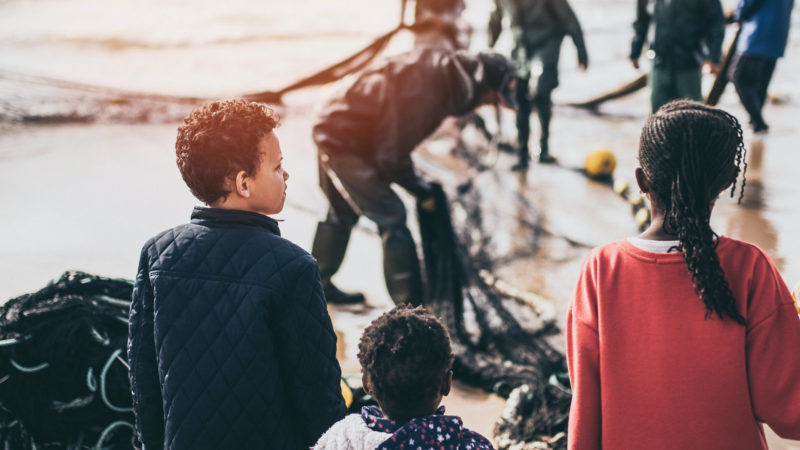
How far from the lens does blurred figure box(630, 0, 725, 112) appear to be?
5.47 m

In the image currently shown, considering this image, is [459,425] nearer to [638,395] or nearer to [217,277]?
[638,395]

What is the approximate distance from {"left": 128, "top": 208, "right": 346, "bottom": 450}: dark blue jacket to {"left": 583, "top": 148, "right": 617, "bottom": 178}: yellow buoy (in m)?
4.89

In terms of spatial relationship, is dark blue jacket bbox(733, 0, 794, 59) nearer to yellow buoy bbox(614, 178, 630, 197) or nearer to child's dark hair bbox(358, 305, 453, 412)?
yellow buoy bbox(614, 178, 630, 197)

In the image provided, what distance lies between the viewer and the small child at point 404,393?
1.37 meters

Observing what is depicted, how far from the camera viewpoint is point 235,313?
161 cm

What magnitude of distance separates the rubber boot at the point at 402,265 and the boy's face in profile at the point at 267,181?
6.35ft

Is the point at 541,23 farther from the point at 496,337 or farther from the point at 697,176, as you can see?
the point at 697,176

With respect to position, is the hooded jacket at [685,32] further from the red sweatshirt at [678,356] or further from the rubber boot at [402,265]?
the red sweatshirt at [678,356]

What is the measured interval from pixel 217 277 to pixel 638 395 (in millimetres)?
959

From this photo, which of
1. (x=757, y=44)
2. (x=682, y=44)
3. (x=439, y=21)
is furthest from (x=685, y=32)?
(x=439, y=21)

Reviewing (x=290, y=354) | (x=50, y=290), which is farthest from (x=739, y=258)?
(x=50, y=290)

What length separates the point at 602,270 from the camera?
1.60 metres

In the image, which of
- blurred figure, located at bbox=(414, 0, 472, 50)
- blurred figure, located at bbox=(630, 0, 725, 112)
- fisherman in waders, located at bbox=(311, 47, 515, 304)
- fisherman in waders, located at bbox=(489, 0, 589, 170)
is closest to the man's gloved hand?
fisherman in waders, located at bbox=(311, 47, 515, 304)

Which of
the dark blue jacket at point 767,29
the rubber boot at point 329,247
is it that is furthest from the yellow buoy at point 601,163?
the rubber boot at point 329,247
